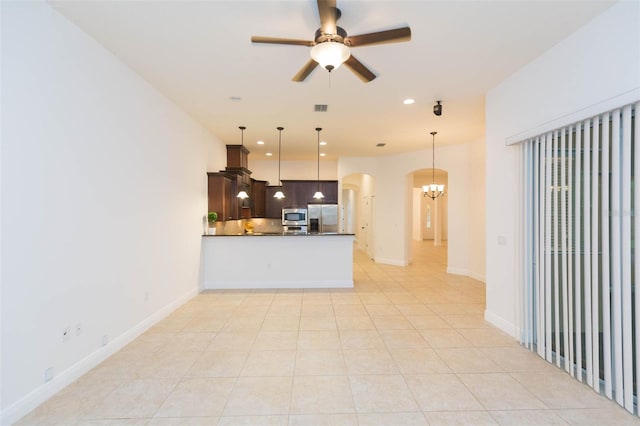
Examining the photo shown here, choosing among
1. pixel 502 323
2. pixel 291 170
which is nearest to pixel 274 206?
pixel 291 170

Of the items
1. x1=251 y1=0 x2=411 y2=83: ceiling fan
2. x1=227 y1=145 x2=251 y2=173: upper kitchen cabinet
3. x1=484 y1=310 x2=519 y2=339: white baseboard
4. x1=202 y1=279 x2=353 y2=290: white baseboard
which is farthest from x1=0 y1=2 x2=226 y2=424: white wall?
x1=484 y1=310 x2=519 y2=339: white baseboard

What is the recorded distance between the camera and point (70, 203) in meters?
2.54

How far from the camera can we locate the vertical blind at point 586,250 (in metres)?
2.21

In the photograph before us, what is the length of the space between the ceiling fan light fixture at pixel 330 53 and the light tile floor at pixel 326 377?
260 centimetres

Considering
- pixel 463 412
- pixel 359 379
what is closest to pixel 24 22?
pixel 359 379

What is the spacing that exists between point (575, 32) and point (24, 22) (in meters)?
4.49

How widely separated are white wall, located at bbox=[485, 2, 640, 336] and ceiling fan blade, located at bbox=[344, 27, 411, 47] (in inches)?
66.1

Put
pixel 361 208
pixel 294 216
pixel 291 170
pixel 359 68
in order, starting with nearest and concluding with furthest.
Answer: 1. pixel 359 68
2. pixel 294 216
3. pixel 291 170
4. pixel 361 208

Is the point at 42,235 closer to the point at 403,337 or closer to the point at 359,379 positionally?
the point at 359,379

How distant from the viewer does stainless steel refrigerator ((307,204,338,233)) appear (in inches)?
333

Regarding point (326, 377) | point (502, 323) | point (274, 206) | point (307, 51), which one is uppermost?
point (307, 51)

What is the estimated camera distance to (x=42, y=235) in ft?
7.50

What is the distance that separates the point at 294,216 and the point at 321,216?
0.78 m

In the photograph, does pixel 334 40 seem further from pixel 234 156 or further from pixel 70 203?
pixel 234 156
